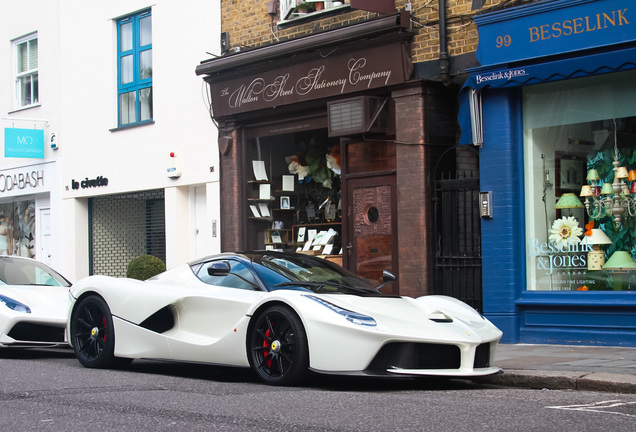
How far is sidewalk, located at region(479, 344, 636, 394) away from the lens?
7375mm

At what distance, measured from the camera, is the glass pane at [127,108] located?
18.1 m

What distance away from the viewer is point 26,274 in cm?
1199

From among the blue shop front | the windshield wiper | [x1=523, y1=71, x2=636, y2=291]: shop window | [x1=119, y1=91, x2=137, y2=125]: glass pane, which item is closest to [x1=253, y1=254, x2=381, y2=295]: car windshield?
the windshield wiper

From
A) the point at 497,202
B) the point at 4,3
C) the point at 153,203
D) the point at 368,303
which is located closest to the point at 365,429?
the point at 368,303

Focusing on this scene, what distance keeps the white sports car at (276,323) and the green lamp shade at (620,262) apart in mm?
3246

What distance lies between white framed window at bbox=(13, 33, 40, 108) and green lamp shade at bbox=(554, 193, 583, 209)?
13.6m

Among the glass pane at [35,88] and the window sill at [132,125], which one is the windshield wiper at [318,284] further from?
the glass pane at [35,88]

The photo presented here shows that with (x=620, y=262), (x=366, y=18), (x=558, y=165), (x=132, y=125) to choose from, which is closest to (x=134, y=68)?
(x=132, y=125)

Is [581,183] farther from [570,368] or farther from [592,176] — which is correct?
[570,368]

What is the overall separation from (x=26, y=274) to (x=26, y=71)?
34.5 feet

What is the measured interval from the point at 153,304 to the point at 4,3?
51.5 ft

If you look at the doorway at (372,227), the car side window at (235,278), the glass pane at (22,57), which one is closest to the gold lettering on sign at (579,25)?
the doorway at (372,227)

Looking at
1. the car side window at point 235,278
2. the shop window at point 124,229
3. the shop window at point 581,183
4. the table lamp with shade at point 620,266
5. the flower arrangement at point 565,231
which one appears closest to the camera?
the car side window at point 235,278

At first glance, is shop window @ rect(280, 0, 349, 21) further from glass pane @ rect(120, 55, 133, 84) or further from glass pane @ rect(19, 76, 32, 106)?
glass pane @ rect(19, 76, 32, 106)
